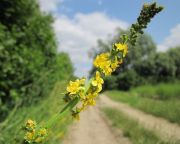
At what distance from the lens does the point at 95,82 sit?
2205 mm

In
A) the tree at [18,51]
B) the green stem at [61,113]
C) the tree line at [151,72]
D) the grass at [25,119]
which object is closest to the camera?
the green stem at [61,113]

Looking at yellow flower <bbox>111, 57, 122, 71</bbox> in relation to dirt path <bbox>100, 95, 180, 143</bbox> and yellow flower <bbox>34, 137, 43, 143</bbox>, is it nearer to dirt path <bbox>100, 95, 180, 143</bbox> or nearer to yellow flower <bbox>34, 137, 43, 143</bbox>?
→ yellow flower <bbox>34, 137, 43, 143</bbox>

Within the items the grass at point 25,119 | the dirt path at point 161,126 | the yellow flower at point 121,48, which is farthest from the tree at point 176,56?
the yellow flower at point 121,48

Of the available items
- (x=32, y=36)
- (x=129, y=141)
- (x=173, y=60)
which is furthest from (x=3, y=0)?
(x=173, y=60)

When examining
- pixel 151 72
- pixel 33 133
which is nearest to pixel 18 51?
pixel 33 133

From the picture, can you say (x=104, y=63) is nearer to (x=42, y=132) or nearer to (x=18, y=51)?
(x=42, y=132)

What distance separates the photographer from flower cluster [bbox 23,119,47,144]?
2252 mm

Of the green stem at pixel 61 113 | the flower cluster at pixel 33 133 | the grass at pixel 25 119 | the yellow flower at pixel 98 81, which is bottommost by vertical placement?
the grass at pixel 25 119

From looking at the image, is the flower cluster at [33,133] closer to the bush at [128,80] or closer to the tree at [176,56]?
the bush at [128,80]

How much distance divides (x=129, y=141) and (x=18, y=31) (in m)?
3.24

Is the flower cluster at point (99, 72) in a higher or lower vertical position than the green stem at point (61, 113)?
higher

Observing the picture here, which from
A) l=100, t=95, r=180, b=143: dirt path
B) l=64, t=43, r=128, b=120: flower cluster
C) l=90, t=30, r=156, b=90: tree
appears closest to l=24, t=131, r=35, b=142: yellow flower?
l=64, t=43, r=128, b=120: flower cluster

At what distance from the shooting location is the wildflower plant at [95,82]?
220 centimetres

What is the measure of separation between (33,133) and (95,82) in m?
0.39
